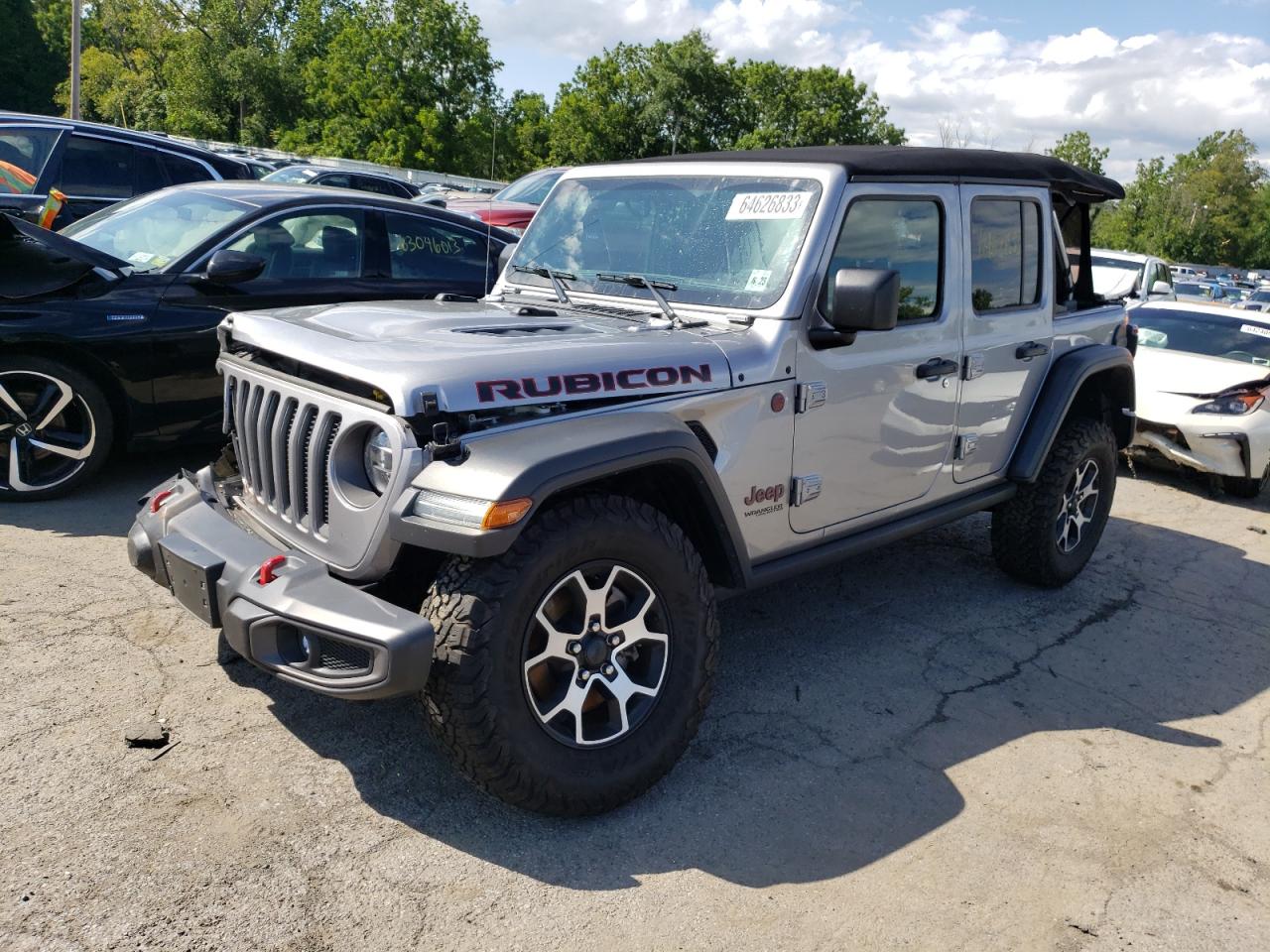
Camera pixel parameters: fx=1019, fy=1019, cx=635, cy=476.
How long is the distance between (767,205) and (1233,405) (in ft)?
18.4

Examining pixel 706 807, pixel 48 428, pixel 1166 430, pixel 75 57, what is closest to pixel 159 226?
pixel 48 428

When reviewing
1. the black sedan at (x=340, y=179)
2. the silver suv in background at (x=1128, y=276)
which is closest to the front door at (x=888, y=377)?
the silver suv in background at (x=1128, y=276)

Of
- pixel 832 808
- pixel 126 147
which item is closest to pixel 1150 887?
pixel 832 808

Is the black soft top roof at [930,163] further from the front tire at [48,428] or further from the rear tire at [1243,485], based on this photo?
the rear tire at [1243,485]

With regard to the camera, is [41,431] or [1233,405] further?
[1233,405]

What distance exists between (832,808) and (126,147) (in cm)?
799

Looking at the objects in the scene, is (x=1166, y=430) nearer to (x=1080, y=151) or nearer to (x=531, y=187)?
(x=531, y=187)

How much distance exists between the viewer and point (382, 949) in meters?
2.46

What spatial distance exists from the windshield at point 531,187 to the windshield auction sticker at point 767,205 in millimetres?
9609

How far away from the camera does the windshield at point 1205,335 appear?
8416 mm

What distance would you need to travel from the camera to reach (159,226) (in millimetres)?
5988

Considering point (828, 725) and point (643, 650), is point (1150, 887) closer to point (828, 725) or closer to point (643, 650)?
point (828, 725)

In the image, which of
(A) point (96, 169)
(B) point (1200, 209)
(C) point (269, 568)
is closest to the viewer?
(C) point (269, 568)

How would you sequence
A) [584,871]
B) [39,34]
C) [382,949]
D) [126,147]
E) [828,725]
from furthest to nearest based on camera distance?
1. [39,34]
2. [126,147]
3. [828,725]
4. [584,871]
5. [382,949]
